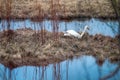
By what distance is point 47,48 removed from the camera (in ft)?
14.3

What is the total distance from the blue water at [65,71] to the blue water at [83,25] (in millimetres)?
938

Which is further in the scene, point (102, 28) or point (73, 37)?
point (102, 28)

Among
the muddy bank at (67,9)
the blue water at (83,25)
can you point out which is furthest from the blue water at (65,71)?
the muddy bank at (67,9)

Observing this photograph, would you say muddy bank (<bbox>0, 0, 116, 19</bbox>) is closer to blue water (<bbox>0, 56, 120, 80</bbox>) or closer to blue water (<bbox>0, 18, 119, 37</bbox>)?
blue water (<bbox>0, 18, 119, 37</bbox>)

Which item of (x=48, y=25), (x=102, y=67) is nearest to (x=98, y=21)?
(x=48, y=25)

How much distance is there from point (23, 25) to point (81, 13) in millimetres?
1234

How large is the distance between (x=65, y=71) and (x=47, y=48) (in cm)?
66

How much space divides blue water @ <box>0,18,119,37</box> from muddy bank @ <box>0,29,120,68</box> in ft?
0.65

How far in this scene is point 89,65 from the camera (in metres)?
4.01

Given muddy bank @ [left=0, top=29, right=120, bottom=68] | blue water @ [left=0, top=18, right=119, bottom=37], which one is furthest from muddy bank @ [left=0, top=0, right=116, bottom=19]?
muddy bank @ [left=0, top=29, right=120, bottom=68]

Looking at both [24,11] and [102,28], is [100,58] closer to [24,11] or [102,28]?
[102,28]

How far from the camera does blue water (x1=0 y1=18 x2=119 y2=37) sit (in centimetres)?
501

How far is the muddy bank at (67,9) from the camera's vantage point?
586 cm

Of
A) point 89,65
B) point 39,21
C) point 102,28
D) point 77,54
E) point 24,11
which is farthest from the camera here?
point 24,11
